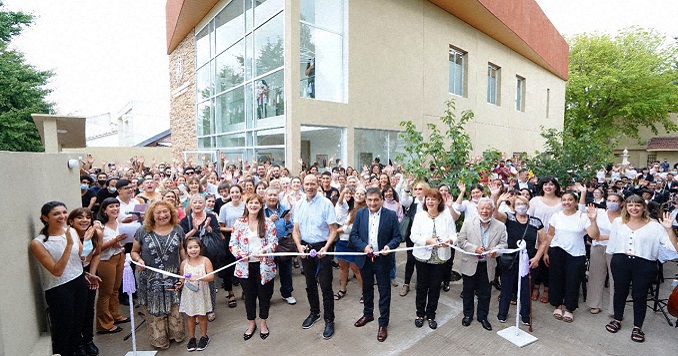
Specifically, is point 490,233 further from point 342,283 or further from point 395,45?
point 395,45

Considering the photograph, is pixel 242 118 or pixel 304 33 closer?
pixel 304 33

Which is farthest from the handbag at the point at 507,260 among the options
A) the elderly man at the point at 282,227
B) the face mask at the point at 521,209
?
the elderly man at the point at 282,227

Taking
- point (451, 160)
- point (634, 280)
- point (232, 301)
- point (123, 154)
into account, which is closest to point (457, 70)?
point (451, 160)

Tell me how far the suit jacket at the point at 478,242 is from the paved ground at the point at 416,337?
79 cm

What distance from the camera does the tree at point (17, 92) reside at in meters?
16.2

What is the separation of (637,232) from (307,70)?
9.19 metres

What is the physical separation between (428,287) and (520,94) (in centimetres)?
2221

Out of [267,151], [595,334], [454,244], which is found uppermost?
[267,151]

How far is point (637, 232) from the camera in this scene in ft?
13.5

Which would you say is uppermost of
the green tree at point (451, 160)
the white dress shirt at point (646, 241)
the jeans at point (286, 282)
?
the green tree at point (451, 160)

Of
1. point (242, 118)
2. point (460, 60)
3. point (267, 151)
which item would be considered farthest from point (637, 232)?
point (460, 60)

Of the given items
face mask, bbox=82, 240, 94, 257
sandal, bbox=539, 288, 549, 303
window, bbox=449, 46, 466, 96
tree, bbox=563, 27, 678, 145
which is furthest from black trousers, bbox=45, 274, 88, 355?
tree, bbox=563, 27, 678, 145

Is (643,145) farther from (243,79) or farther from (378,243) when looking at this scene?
(378,243)

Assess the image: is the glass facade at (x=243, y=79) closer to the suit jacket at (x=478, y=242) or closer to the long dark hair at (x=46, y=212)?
the suit jacket at (x=478, y=242)
